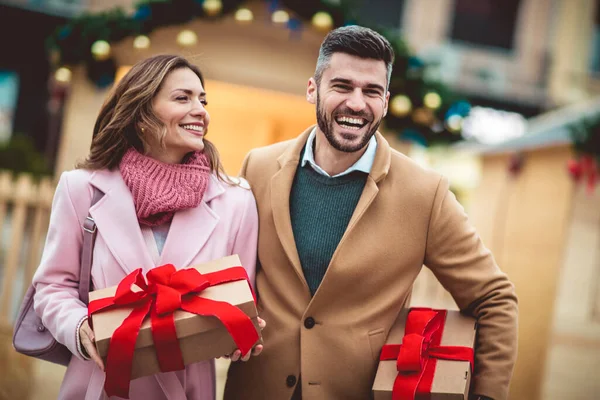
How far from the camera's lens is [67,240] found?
212 centimetres

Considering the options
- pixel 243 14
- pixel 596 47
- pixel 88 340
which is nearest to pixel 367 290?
pixel 88 340

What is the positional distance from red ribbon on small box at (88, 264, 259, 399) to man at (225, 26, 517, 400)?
417 mm

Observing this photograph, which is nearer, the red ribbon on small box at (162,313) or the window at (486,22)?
the red ribbon on small box at (162,313)

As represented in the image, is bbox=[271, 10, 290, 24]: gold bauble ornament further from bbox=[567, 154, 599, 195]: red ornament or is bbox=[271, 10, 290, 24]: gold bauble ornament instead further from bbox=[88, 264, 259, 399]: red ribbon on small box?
bbox=[88, 264, 259, 399]: red ribbon on small box

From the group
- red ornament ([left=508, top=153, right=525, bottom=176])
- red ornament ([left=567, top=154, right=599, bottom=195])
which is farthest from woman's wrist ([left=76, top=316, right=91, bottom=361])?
red ornament ([left=508, top=153, right=525, bottom=176])

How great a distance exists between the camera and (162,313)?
6.01ft

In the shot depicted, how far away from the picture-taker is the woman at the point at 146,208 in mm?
2121

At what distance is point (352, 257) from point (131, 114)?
1008 millimetres

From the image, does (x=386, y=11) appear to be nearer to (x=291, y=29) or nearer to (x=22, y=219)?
(x=291, y=29)

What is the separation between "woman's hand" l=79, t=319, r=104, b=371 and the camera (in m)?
1.88

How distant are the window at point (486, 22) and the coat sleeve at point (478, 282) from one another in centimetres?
1538

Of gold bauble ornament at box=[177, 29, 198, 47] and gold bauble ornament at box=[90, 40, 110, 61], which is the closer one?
gold bauble ornament at box=[90, 40, 110, 61]

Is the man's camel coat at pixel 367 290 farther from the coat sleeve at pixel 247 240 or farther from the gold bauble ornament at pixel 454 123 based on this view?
the gold bauble ornament at pixel 454 123

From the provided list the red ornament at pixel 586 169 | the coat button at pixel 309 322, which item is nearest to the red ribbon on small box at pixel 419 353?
the coat button at pixel 309 322
